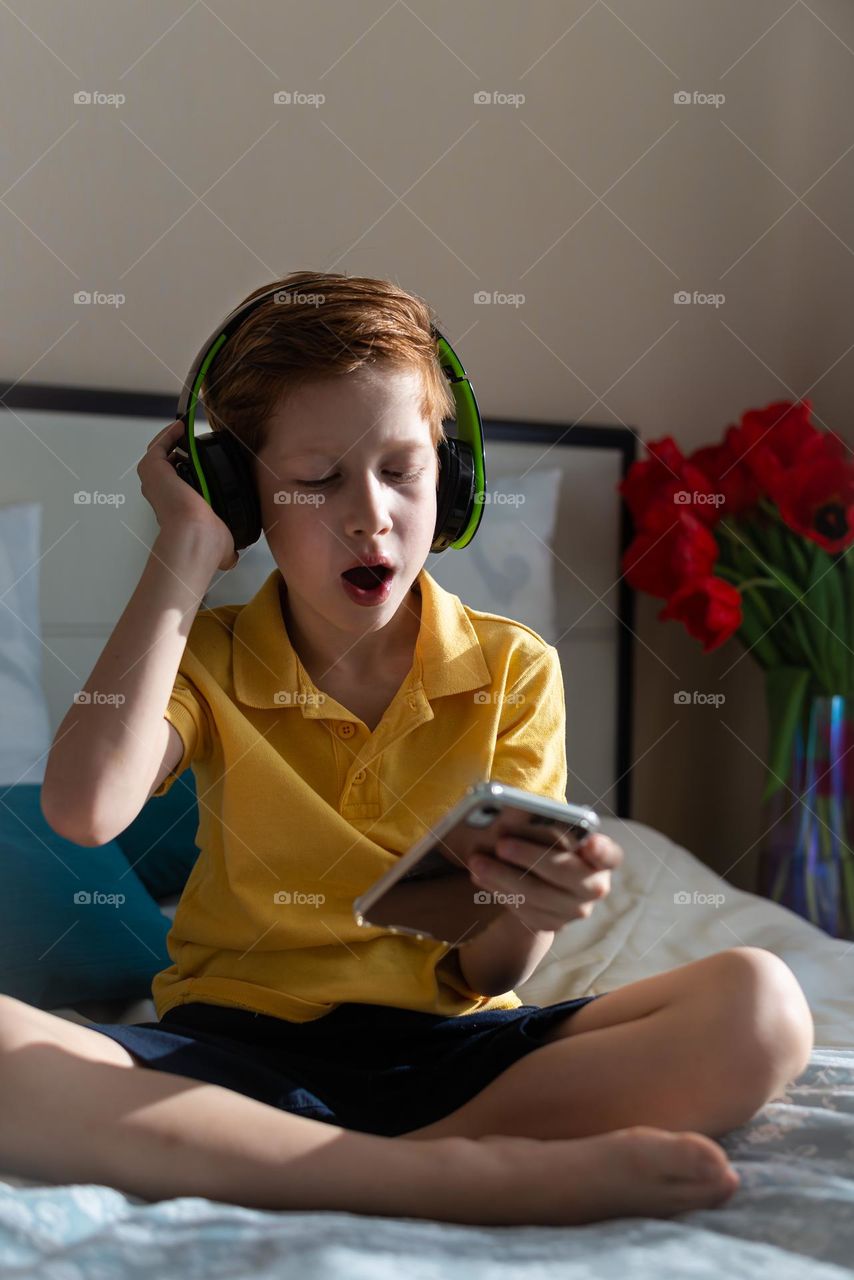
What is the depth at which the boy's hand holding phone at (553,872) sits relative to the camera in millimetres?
784

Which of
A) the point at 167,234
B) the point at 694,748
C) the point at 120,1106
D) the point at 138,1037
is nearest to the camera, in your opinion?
the point at 120,1106

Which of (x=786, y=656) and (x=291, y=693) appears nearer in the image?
(x=291, y=693)

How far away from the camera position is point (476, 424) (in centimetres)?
105

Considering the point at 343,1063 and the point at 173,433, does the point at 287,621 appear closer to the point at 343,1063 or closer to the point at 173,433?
the point at 173,433

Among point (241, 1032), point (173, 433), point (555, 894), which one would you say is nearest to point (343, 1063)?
point (241, 1032)

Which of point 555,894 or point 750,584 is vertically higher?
point 555,894

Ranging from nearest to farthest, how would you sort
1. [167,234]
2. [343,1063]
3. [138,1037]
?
[138,1037], [343,1063], [167,234]

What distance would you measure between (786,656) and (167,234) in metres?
1.23

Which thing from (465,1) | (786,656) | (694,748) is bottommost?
(694,748)
